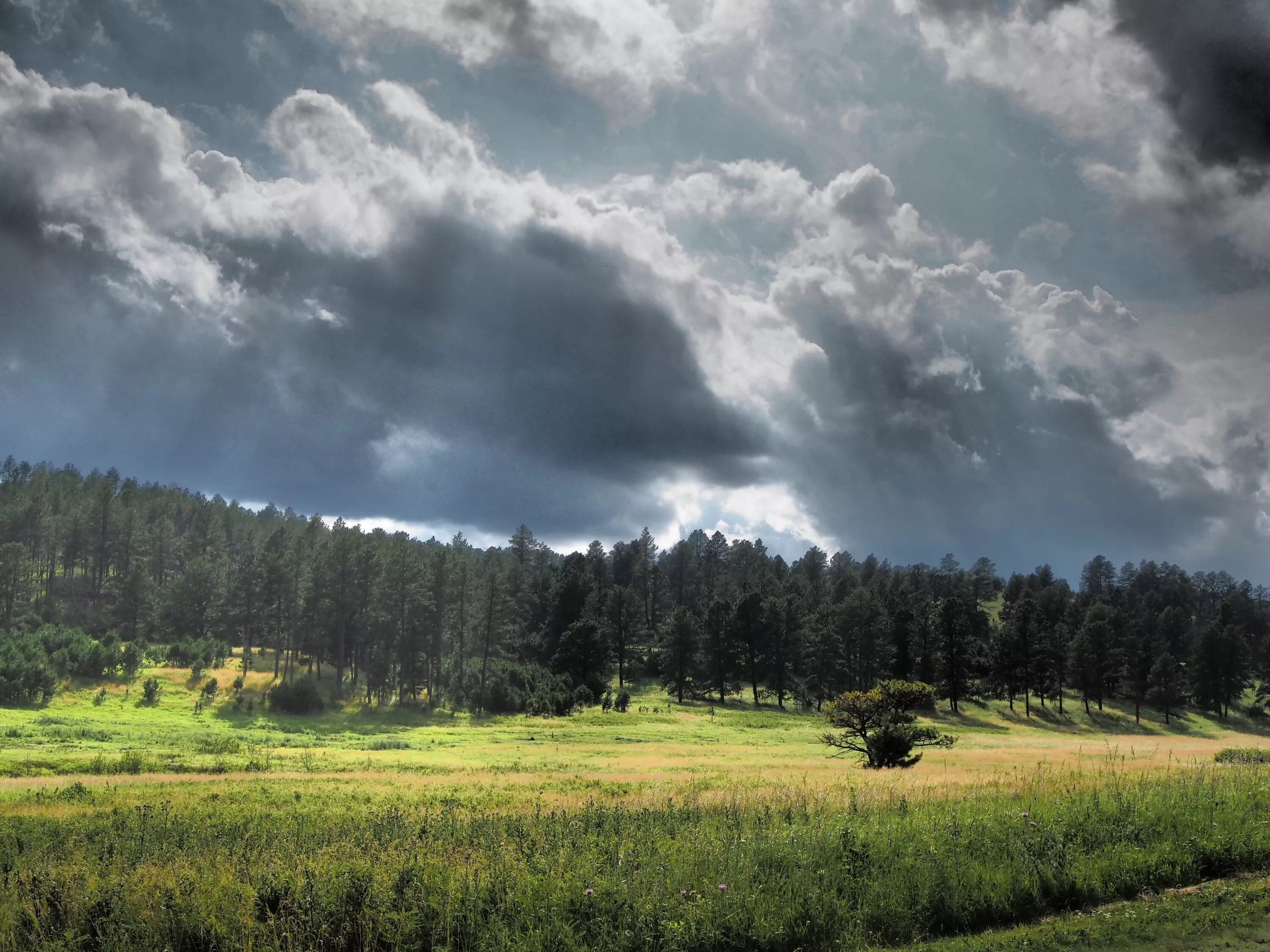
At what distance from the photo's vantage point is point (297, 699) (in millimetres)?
81500

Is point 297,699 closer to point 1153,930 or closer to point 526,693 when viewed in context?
point 526,693

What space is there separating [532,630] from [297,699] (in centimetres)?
4922

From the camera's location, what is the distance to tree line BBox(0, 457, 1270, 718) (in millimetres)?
96812

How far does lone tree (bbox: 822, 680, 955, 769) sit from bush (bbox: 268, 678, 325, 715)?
61.7m

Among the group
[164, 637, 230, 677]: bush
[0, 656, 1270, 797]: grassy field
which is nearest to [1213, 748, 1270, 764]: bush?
[0, 656, 1270, 797]: grassy field

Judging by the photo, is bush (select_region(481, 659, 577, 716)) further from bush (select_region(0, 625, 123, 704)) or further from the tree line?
bush (select_region(0, 625, 123, 704))

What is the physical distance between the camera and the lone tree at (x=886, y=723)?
34.9 meters

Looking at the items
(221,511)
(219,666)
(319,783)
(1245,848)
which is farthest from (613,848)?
(221,511)

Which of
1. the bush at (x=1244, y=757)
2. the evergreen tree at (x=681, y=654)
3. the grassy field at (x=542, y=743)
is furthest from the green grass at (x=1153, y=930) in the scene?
the evergreen tree at (x=681, y=654)

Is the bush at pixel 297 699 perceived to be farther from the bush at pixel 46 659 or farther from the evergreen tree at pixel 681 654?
the evergreen tree at pixel 681 654

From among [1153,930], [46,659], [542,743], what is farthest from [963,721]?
[46,659]

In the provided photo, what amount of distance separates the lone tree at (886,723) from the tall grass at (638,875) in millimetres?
19582

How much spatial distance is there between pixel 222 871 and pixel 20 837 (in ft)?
26.6

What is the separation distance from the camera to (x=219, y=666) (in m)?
102
